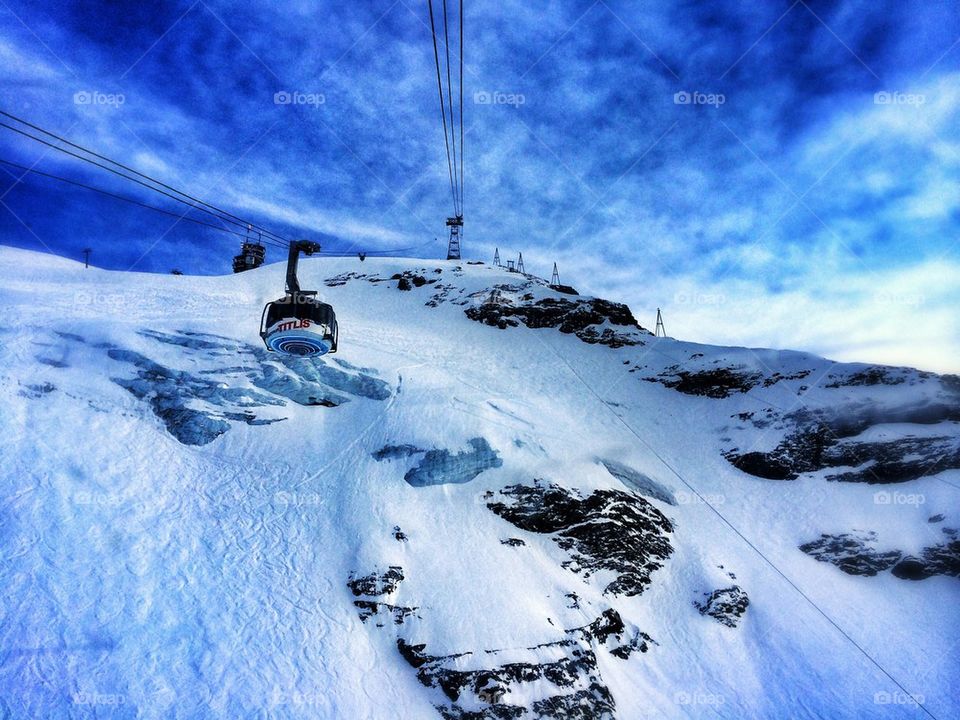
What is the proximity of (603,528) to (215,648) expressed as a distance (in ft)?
52.2

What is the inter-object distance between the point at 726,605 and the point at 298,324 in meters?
20.3

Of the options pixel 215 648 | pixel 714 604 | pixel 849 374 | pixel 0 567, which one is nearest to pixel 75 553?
pixel 0 567

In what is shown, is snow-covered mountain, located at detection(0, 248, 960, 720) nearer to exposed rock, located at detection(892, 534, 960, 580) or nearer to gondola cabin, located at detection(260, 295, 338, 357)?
exposed rock, located at detection(892, 534, 960, 580)

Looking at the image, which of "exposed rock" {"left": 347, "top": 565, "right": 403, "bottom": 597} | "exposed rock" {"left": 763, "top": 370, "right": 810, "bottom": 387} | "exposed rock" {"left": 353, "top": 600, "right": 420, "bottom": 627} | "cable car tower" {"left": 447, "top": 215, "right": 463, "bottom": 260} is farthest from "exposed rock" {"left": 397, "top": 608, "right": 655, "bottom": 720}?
"cable car tower" {"left": 447, "top": 215, "right": 463, "bottom": 260}

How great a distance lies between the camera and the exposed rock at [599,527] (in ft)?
69.5

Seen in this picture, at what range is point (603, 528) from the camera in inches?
893

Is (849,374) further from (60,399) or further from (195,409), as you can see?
(60,399)

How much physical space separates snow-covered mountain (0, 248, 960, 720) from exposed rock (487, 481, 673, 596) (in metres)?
0.12
